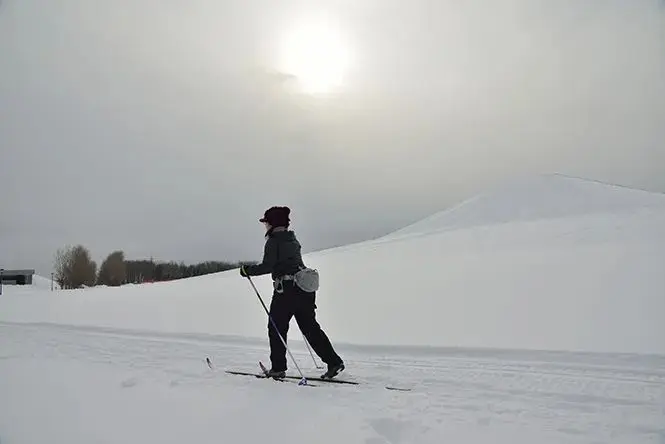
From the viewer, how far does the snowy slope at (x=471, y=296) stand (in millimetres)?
7879

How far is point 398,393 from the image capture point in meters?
5.31

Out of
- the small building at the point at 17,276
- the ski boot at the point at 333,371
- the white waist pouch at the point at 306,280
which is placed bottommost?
the ski boot at the point at 333,371

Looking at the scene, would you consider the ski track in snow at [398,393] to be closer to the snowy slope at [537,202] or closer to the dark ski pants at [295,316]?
the dark ski pants at [295,316]

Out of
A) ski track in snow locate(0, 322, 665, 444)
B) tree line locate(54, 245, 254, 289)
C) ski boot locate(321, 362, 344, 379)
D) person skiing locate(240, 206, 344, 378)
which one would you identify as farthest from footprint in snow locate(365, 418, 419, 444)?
tree line locate(54, 245, 254, 289)

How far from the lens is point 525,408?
4.75 m

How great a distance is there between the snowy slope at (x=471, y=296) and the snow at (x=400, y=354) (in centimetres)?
5

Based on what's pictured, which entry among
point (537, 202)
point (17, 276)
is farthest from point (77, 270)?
point (537, 202)

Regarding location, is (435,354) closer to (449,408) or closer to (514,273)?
(449,408)

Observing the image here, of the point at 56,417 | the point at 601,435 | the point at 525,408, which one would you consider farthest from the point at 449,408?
the point at 56,417

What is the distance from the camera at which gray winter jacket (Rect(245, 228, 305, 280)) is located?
21.2 ft

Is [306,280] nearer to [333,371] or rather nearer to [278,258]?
[278,258]

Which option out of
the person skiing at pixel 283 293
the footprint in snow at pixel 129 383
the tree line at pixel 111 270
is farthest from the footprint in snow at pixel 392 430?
the tree line at pixel 111 270

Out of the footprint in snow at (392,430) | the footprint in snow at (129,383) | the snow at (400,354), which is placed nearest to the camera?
the footprint in snow at (392,430)

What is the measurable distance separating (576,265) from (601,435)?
7437mm
